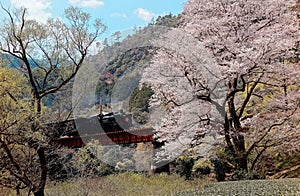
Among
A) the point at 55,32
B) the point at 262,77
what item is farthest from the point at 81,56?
the point at 262,77

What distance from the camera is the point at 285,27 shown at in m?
5.62

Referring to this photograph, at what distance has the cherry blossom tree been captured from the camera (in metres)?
5.67

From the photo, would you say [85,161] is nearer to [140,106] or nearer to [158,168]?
[158,168]

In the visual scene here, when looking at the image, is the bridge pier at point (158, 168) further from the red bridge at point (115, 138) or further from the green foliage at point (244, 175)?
the green foliage at point (244, 175)

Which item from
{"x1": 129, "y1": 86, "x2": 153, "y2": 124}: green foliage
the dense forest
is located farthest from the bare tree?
{"x1": 129, "y1": 86, "x2": 153, "y2": 124}: green foliage

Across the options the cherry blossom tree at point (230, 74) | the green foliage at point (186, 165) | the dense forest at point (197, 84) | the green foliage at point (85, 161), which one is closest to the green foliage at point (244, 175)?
the dense forest at point (197, 84)

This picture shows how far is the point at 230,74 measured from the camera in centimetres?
569

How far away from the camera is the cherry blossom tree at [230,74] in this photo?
5.67m

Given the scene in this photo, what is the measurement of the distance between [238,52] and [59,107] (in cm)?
441

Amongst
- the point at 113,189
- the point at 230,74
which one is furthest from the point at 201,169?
the point at 230,74

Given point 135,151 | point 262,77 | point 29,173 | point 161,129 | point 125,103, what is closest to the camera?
point 262,77

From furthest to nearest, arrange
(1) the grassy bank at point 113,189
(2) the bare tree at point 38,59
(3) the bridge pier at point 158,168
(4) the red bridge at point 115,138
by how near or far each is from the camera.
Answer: (4) the red bridge at point 115,138, (3) the bridge pier at point 158,168, (1) the grassy bank at point 113,189, (2) the bare tree at point 38,59

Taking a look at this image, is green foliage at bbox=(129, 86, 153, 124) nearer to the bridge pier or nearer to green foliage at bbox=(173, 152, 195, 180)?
the bridge pier

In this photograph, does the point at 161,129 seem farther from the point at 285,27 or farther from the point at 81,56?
the point at 285,27
